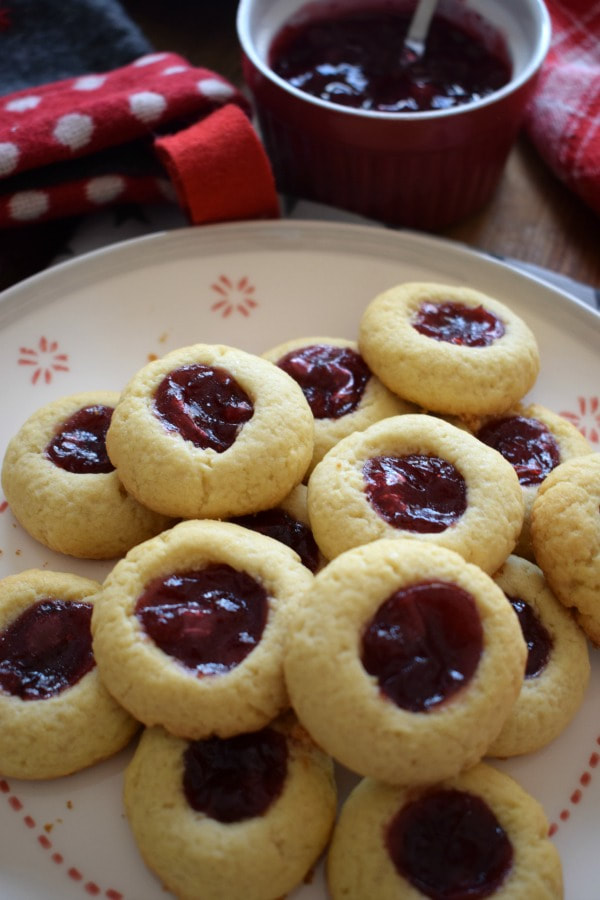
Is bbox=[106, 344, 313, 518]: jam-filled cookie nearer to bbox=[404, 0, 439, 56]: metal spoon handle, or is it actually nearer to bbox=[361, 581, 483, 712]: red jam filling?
bbox=[361, 581, 483, 712]: red jam filling

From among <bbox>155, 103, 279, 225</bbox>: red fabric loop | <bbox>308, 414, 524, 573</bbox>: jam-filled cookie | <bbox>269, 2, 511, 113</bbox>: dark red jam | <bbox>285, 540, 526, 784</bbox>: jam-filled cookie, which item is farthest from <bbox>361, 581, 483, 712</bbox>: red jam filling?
<bbox>269, 2, 511, 113</bbox>: dark red jam

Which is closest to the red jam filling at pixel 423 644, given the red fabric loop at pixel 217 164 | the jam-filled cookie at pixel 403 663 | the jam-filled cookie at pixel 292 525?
the jam-filled cookie at pixel 403 663

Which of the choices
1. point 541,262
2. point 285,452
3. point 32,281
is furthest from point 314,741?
point 541,262

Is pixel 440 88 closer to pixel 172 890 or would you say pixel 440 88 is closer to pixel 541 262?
pixel 541 262

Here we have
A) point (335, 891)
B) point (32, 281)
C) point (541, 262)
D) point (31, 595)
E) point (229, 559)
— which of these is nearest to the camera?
point (335, 891)

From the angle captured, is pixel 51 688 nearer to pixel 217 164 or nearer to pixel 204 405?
pixel 204 405
